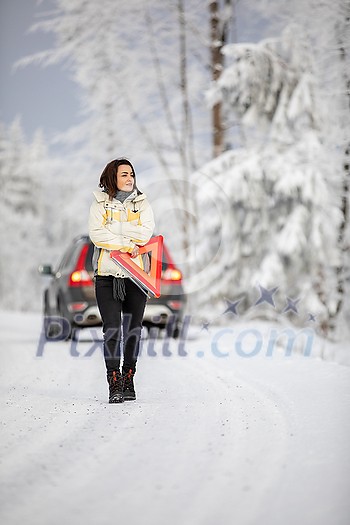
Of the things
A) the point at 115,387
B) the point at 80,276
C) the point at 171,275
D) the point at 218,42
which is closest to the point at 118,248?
the point at 115,387

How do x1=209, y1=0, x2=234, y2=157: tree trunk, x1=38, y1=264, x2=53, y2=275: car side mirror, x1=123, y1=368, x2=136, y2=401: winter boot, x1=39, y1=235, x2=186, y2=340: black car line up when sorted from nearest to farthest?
x1=123, y1=368, x2=136, y2=401: winter boot
x1=39, y1=235, x2=186, y2=340: black car
x1=38, y1=264, x2=53, y2=275: car side mirror
x1=209, y1=0, x2=234, y2=157: tree trunk

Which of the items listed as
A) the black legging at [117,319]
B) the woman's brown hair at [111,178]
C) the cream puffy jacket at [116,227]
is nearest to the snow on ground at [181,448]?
the black legging at [117,319]

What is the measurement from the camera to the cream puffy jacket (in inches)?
189

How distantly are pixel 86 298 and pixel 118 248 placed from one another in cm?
408

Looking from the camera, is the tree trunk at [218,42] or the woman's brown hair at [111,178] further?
the tree trunk at [218,42]

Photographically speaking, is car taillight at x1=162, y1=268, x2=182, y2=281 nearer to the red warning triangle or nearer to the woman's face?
the red warning triangle

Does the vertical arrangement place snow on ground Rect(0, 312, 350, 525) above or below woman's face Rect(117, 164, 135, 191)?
below

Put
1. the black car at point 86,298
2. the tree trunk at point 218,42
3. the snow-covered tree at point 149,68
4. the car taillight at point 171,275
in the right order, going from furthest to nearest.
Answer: the snow-covered tree at point 149,68
the tree trunk at point 218,42
the car taillight at point 171,275
the black car at point 86,298

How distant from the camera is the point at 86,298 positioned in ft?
28.7

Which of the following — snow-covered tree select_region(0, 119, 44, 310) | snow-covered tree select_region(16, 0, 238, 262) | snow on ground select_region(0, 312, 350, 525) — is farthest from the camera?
snow-covered tree select_region(0, 119, 44, 310)

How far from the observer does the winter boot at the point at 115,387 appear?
4.74 metres

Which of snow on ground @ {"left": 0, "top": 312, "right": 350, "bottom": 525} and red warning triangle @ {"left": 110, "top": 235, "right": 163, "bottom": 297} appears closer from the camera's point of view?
snow on ground @ {"left": 0, "top": 312, "right": 350, "bottom": 525}

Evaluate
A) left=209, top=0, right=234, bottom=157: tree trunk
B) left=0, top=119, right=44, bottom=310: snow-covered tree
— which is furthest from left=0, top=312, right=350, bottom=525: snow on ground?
left=0, top=119, right=44, bottom=310: snow-covered tree

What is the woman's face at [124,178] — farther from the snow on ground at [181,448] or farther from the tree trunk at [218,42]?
the tree trunk at [218,42]
